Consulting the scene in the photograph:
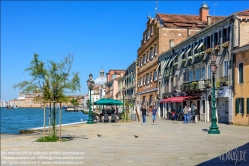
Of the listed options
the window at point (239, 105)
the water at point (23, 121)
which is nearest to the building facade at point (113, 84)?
the water at point (23, 121)

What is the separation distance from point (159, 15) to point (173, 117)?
18.9m

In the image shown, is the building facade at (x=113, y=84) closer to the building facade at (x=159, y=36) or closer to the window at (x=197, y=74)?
the building facade at (x=159, y=36)

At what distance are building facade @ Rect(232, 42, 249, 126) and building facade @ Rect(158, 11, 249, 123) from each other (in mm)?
686

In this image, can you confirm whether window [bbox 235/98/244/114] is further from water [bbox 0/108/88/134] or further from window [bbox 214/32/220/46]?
water [bbox 0/108/88/134]

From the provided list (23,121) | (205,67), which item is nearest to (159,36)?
(205,67)

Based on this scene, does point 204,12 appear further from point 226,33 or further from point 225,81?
point 225,81

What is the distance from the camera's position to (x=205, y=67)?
3347cm

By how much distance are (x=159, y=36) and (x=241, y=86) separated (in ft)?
76.7

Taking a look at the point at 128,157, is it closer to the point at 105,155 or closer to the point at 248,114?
the point at 105,155

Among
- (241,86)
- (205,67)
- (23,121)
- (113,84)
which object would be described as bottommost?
(23,121)

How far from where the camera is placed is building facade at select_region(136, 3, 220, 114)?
49.1 m

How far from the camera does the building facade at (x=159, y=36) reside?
1934 inches

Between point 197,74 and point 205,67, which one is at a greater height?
point 205,67

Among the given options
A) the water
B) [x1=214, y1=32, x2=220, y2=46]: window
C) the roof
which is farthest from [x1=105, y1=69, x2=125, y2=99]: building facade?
[x1=214, y1=32, x2=220, y2=46]: window
